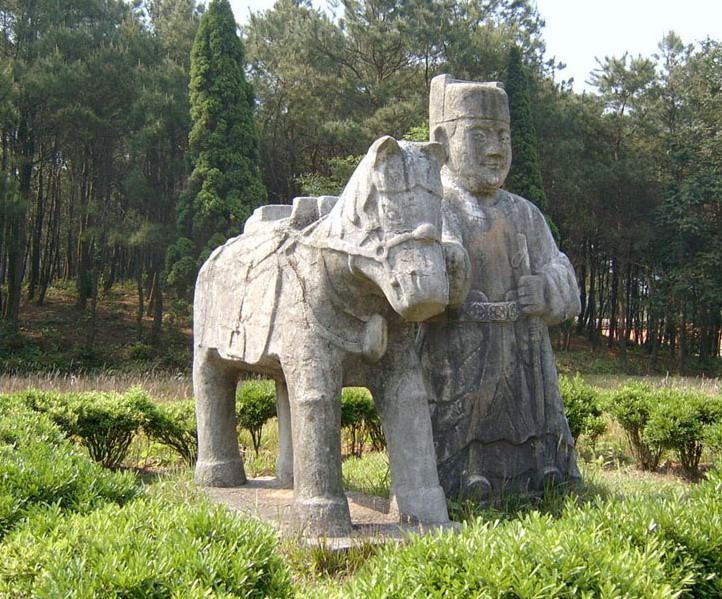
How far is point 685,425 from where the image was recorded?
739cm

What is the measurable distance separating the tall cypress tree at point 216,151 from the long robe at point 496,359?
1315 cm

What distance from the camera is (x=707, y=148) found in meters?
22.4

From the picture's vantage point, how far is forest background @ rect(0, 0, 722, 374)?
61.9ft

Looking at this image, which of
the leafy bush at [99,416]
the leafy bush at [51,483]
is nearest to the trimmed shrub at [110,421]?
the leafy bush at [99,416]

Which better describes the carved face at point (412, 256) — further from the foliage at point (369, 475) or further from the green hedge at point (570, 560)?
the foliage at point (369, 475)

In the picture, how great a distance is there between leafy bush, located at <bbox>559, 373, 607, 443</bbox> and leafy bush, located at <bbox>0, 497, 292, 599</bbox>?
5.50 m

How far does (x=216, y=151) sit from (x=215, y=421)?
14.0 metres

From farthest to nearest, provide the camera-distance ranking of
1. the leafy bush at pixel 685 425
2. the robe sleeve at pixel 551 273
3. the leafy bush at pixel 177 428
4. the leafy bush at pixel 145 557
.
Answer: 1. the leafy bush at pixel 177 428
2. the leafy bush at pixel 685 425
3. the robe sleeve at pixel 551 273
4. the leafy bush at pixel 145 557

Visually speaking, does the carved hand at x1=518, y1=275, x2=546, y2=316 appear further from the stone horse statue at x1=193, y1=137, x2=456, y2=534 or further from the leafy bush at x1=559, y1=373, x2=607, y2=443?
the leafy bush at x1=559, y1=373, x2=607, y2=443

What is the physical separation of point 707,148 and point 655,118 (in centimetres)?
290

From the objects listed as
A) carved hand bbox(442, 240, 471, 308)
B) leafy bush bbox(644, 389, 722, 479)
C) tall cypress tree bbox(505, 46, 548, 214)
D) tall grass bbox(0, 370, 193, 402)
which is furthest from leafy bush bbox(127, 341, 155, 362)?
carved hand bbox(442, 240, 471, 308)

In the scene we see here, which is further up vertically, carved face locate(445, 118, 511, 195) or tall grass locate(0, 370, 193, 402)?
carved face locate(445, 118, 511, 195)

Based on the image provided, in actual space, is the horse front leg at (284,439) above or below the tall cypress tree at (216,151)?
below

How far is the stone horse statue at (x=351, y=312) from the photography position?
11.8 feet
